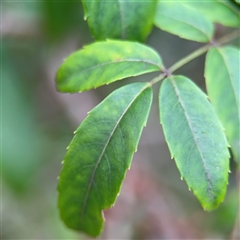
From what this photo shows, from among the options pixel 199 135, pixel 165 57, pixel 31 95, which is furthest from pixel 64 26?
pixel 199 135

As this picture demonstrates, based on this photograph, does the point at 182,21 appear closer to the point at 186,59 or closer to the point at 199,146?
the point at 186,59

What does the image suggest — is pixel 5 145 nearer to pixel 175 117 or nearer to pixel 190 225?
pixel 190 225

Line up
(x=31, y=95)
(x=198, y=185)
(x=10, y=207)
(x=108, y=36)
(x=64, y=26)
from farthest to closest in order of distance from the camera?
Result: (x=10, y=207) → (x=31, y=95) → (x=64, y=26) → (x=108, y=36) → (x=198, y=185)

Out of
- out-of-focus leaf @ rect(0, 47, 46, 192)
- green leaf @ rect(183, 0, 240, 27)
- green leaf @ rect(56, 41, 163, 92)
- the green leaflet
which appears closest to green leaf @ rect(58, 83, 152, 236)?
green leaf @ rect(56, 41, 163, 92)

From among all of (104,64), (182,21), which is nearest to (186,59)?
(182,21)

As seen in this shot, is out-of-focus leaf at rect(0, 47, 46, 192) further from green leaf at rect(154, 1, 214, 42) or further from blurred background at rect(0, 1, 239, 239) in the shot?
green leaf at rect(154, 1, 214, 42)
